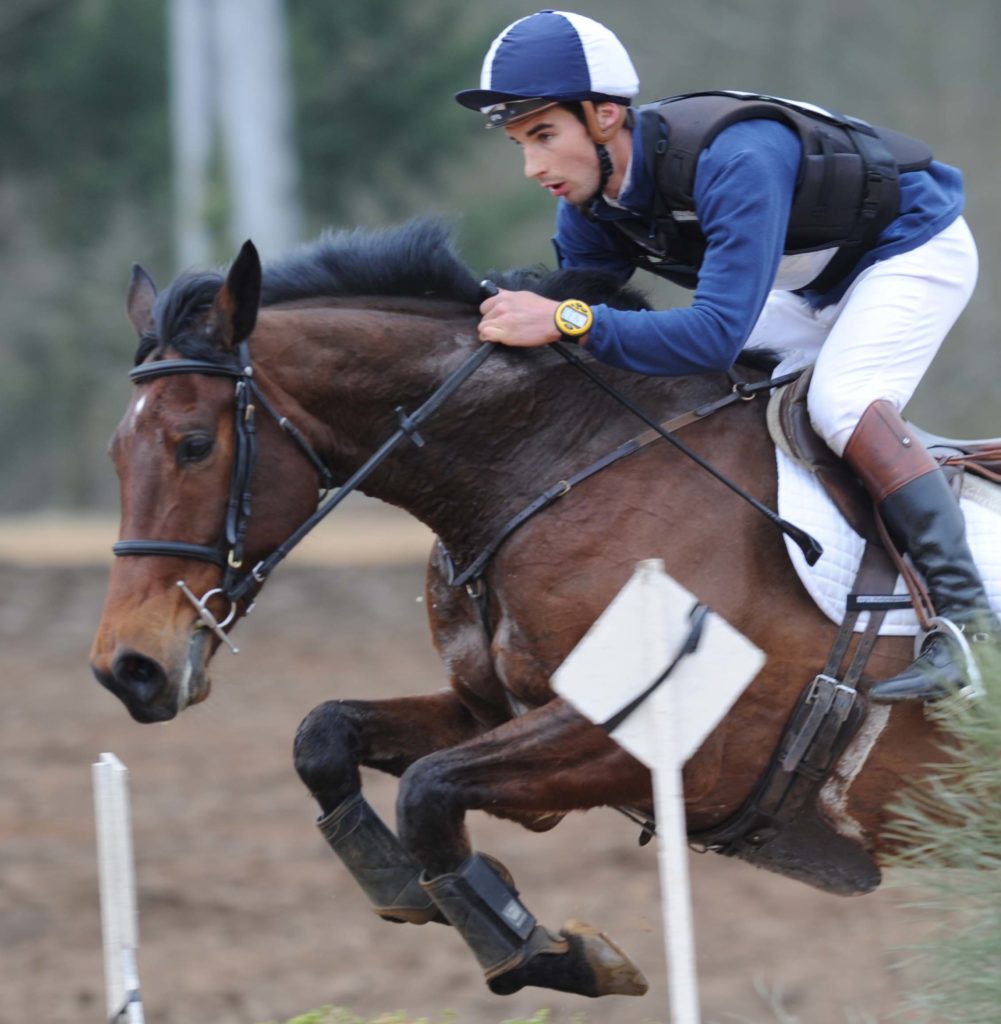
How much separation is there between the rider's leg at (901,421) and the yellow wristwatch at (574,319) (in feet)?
1.88

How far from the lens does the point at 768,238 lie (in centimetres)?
359

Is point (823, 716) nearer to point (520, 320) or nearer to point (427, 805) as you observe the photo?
point (427, 805)

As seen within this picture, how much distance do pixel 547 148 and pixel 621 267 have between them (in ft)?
1.63

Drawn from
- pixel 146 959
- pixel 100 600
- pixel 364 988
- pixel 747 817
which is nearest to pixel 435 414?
pixel 747 817

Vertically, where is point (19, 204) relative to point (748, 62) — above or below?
below

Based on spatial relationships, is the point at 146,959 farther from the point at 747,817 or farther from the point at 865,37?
the point at 865,37

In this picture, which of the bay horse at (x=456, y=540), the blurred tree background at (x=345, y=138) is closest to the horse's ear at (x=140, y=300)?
the bay horse at (x=456, y=540)

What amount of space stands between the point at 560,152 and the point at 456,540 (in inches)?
36.6

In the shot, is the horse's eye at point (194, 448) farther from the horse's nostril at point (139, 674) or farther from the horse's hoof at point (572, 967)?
the horse's hoof at point (572, 967)

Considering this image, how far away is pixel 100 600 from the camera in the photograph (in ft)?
40.6

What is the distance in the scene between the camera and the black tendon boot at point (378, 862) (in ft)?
12.9

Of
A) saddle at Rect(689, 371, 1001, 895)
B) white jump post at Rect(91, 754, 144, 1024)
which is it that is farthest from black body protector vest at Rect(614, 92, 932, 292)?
white jump post at Rect(91, 754, 144, 1024)

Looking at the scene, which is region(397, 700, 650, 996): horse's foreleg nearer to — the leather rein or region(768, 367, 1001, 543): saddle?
the leather rein

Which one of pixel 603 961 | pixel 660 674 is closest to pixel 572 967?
pixel 603 961
